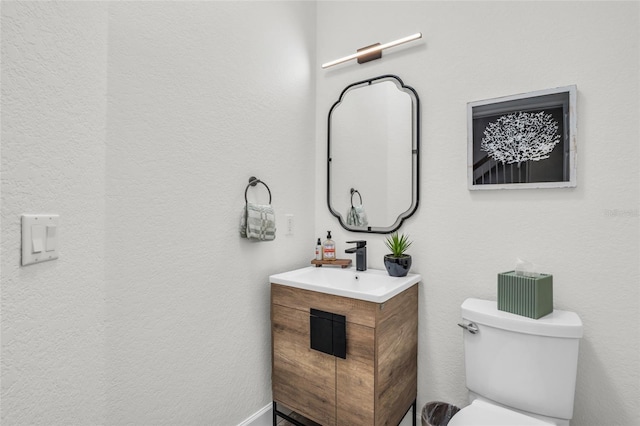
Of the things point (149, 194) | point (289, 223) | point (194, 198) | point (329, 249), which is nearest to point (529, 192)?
point (329, 249)

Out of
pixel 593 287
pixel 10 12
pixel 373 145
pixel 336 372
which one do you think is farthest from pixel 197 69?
pixel 593 287

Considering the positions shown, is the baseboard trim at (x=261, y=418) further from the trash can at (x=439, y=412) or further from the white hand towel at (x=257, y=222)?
the white hand towel at (x=257, y=222)

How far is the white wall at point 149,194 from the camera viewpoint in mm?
804

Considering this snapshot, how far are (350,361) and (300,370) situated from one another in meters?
0.31

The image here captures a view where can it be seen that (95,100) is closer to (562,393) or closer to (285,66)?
(285,66)

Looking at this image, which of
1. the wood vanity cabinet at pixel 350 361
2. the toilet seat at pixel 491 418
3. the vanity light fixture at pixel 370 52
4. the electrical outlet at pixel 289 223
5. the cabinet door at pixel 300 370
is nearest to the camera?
the toilet seat at pixel 491 418

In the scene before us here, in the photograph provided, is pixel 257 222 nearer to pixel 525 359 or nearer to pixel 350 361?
pixel 350 361

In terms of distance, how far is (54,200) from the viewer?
2.83ft

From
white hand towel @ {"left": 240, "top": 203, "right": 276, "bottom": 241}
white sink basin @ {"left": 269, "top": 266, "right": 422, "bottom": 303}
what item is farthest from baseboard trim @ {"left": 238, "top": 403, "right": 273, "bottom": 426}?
white hand towel @ {"left": 240, "top": 203, "right": 276, "bottom": 241}

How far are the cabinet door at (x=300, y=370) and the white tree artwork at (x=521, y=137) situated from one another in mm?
1186

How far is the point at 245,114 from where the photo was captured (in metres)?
1.67

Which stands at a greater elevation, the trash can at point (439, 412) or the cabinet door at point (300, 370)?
the cabinet door at point (300, 370)

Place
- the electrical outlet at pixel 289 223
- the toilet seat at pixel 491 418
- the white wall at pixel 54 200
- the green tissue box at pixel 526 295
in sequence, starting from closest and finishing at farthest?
the white wall at pixel 54 200, the toilet seat at pixel 491 418, the green tissue box at pixel 526 295, the electrical outlet at pixel 289 223

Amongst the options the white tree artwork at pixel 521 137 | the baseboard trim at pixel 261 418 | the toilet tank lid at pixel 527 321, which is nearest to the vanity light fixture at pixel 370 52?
the white tree artwork at pixel 521 137
